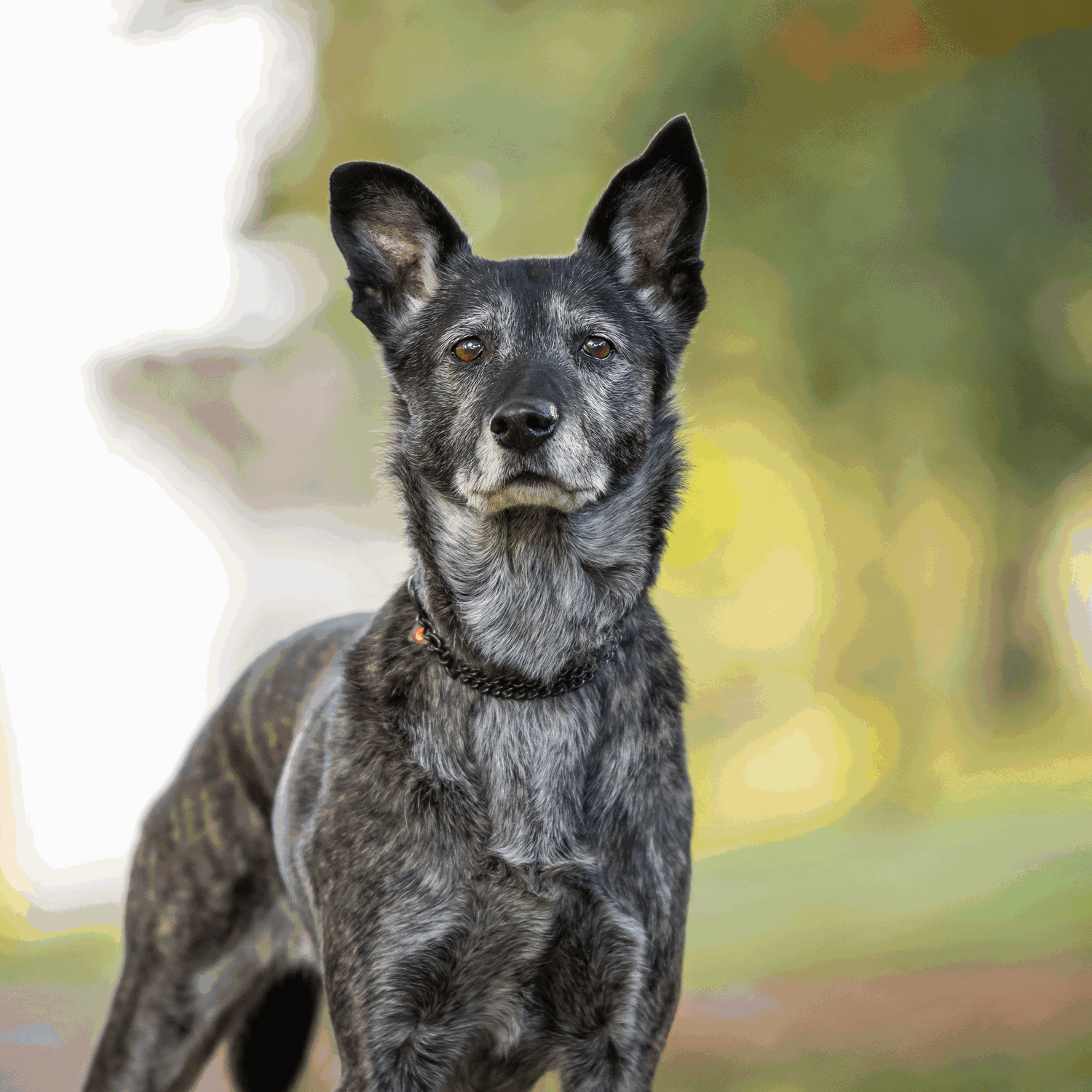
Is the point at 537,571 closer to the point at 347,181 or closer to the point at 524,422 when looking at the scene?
the point at 524,422

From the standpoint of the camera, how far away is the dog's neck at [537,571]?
2385 millimetres

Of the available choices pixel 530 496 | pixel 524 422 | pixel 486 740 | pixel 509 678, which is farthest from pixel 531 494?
pixel 486 740

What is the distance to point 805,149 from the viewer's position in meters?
6.87

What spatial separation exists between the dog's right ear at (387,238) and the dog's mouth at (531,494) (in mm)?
610

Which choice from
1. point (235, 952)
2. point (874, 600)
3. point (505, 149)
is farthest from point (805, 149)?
point (235, 952)

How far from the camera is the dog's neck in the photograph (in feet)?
7.82

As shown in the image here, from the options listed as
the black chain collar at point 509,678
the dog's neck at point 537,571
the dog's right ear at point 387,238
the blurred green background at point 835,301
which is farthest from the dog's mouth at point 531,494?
the blurred green background at point 835,301

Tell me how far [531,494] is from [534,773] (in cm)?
59

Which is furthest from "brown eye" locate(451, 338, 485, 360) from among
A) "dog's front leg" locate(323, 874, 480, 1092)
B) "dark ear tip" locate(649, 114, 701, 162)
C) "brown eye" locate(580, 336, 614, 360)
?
"dog's front leg" locate(323, 874, 480, 1092)

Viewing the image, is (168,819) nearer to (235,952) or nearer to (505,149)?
(235,952)

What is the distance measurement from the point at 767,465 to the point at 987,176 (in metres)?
2.24

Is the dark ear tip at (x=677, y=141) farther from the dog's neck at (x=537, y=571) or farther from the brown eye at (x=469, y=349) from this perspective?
the dog's neck at (x=537, y=571)

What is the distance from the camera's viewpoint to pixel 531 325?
242 centimetres

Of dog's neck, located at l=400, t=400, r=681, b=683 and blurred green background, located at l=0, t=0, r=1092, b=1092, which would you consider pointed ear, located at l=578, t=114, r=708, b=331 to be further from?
blurred green background, located at l=0, t=0, r=1092, b=1092
